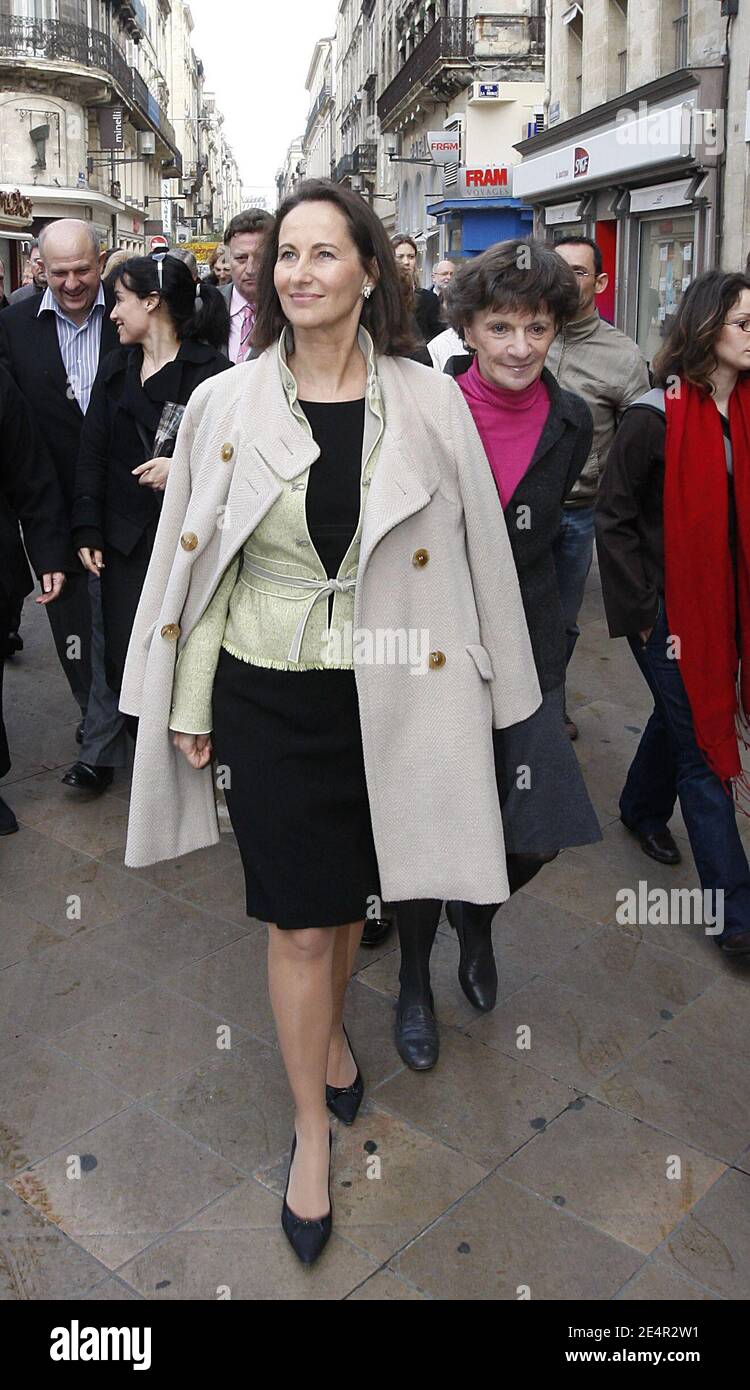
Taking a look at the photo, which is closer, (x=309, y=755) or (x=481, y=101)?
(x=309, y=755)

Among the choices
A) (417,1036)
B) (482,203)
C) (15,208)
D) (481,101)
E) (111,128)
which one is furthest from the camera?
(111,128)

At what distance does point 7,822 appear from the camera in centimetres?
504

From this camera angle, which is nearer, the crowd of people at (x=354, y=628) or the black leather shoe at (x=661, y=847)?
the crowd of people at (x=354, y=628)

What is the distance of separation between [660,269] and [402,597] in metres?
15.6

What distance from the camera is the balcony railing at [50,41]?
37469mm

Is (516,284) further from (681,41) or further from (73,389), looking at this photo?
(681,41)

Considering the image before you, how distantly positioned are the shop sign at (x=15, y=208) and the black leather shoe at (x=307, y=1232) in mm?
32316

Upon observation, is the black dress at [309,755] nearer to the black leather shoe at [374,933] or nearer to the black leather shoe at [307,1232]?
the black leather shoe at [307,1232]

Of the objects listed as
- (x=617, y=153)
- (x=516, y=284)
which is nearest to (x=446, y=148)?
(x=617, y=153)

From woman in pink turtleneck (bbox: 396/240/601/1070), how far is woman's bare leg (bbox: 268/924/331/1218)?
61 cm

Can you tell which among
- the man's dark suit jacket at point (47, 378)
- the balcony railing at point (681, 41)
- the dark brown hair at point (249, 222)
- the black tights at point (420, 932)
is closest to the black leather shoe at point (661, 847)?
the black tights at point (420, 932)

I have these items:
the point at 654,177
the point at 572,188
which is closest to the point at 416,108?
the point at 572,188
